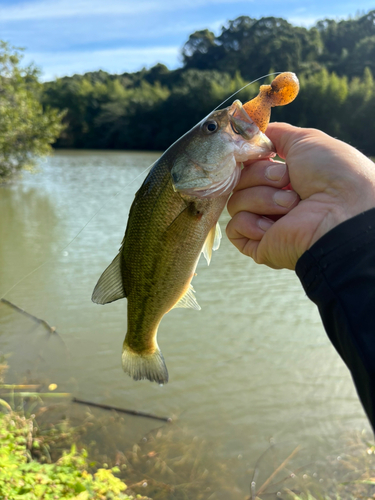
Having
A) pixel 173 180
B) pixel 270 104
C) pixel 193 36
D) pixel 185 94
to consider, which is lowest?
pixel 173 180

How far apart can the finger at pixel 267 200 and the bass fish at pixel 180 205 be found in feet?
0.51

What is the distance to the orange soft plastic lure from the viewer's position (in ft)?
5.61

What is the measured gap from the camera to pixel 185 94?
1791 inches

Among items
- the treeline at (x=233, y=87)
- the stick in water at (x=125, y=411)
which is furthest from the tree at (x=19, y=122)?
the stick in water at (x=125, y=411)

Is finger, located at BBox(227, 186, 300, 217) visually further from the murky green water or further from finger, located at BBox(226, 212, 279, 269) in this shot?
the murky green water

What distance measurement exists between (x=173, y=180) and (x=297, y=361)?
5.49m

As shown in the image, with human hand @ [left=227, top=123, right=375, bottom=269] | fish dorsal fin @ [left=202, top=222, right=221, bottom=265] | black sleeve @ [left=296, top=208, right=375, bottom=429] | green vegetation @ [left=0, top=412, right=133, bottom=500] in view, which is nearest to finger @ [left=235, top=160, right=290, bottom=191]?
human hand @ [left=227, top=123, right=375, bottom=269]

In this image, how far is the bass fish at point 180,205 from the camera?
1686 millimetres

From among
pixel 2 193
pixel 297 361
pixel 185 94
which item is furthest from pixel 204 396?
pixel 185 94

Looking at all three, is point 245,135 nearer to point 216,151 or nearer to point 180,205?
point 216,151

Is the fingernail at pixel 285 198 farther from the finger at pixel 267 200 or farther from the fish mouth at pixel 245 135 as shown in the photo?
the fish mouth at pixel 245 135

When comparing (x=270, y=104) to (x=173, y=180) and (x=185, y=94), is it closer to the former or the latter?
(x=173, y=180)

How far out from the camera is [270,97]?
5.66 ft

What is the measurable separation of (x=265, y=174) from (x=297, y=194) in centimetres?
16
